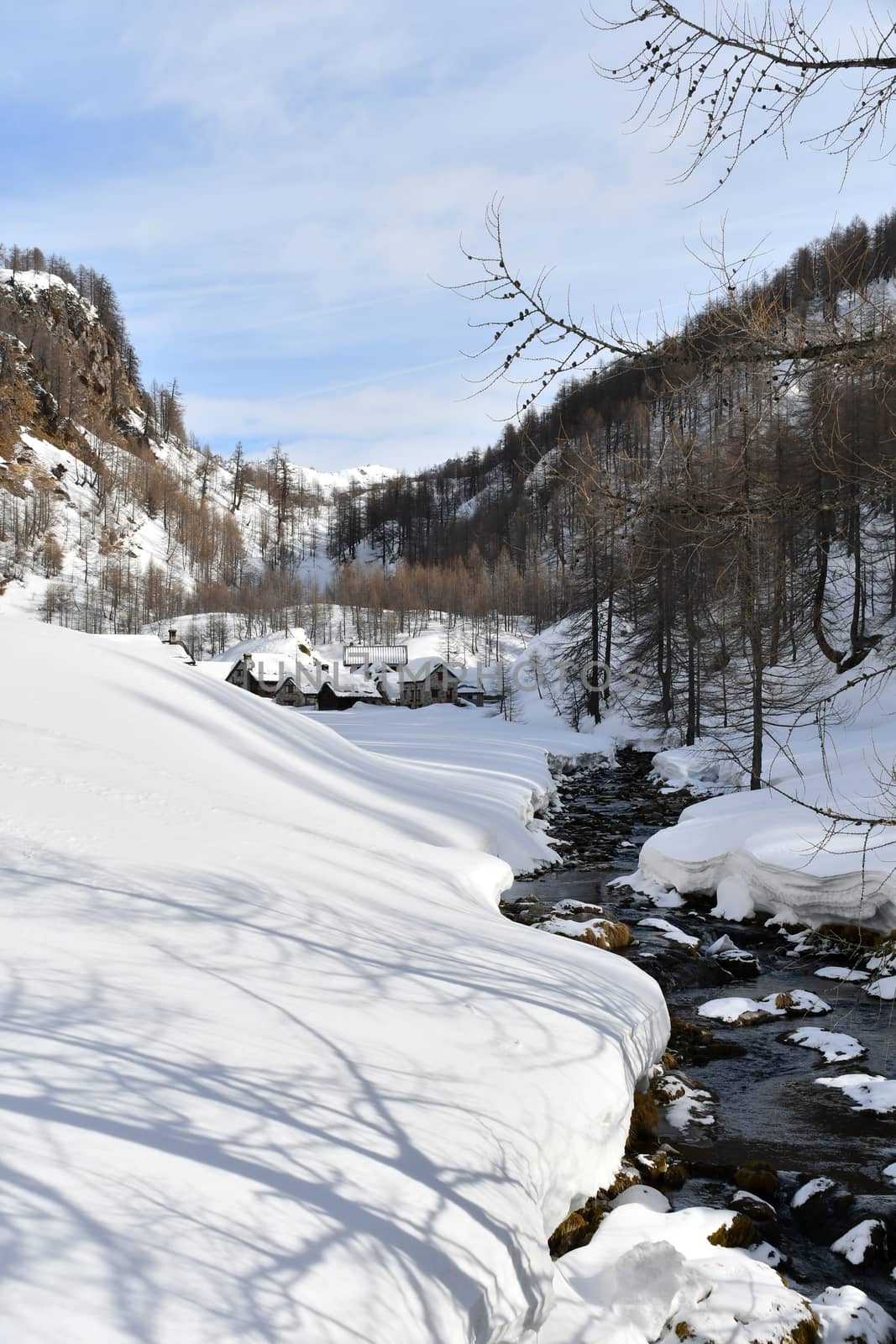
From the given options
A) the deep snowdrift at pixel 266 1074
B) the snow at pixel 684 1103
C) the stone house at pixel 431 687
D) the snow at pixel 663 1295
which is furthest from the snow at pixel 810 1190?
the stone house at pixel 431 687

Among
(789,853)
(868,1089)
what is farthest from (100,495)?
(868,1089)

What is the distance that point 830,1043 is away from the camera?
7.97 meters

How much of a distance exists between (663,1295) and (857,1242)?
1.61 metres

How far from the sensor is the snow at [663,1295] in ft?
13.5

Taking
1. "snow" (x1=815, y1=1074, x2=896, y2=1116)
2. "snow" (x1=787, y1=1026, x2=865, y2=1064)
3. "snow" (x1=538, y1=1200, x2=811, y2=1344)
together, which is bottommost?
"snow" (x1=787, y1=1026, x2=865, y2=1064)

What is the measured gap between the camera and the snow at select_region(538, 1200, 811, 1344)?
4125mm

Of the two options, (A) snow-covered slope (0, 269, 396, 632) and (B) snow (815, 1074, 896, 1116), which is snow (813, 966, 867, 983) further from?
(A) snow-covered slope (0, 269, 396, 632)

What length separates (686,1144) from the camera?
6355 mm

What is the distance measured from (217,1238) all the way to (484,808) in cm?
1299

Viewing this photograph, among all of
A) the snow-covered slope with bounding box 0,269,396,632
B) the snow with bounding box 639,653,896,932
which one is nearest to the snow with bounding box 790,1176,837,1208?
the snow with bounding box 639,653,896,932

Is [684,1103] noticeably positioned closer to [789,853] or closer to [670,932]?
[670,932]

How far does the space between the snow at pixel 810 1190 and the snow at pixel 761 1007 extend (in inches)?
118

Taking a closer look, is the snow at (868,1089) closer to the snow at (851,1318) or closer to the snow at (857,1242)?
the snow at (857,1242)

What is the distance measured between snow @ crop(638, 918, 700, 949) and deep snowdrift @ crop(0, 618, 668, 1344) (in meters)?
3.14
